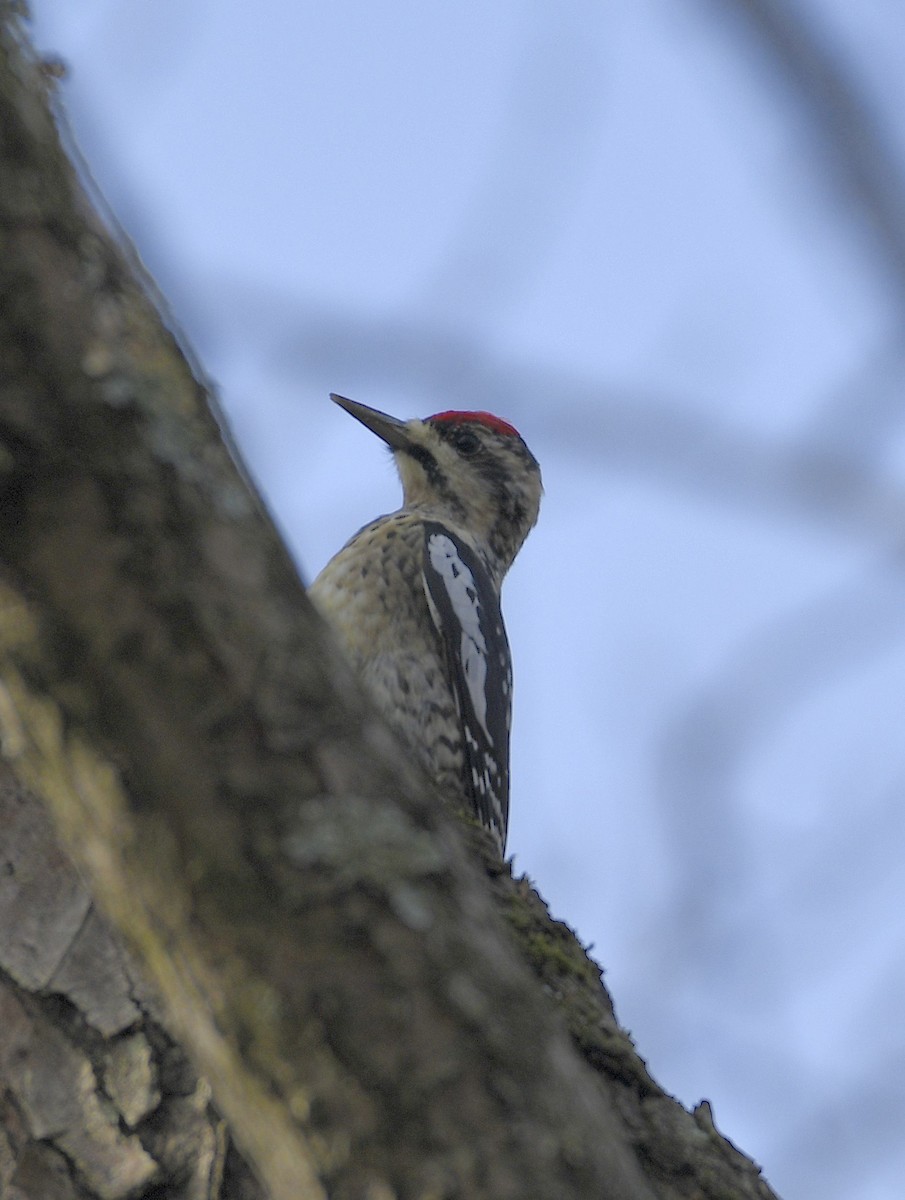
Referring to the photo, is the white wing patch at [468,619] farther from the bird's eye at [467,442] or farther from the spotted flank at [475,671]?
the bird's eye at [467,442]

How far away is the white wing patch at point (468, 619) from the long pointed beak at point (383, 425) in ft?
2.72

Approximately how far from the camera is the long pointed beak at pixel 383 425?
17.5 ft

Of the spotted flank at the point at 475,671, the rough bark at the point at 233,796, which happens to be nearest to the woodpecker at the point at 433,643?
the spotted flank at the point at 475,671

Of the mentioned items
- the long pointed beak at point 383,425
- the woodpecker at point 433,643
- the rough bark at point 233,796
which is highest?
the long pointed beak at point 383,425

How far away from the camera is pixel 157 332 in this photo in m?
1.19

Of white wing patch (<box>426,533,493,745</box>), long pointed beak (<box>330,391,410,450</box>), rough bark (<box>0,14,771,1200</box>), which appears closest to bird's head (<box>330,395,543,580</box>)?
long pointed beak (<box>330,391,410,450</box>)

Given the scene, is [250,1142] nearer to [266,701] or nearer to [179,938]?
[179,938]

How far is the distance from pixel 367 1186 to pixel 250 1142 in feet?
0.44

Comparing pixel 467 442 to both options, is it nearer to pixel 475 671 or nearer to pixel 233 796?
pixel 475 671

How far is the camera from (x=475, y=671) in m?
4.50

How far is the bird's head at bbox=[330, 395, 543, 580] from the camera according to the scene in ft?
17.9

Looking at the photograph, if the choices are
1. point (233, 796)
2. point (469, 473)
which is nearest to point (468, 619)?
point (469, 473)

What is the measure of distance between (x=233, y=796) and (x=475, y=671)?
343 centimetres

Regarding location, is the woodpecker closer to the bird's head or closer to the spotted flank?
the spotted flank
